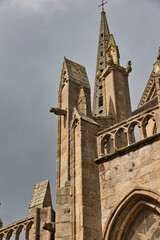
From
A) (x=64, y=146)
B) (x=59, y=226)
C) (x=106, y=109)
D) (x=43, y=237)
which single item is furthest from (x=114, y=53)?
(x=59, y=226)

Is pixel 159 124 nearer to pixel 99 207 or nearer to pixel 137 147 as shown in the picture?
pixel 137 147

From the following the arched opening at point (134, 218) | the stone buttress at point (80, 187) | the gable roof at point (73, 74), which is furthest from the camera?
the gable roof at point (73, 74)

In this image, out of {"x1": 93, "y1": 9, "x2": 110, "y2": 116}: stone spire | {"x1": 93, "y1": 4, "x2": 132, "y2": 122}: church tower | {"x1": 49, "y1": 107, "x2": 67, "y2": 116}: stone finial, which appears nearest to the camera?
{"x1": 49, "y1": 107, "x2": 67, "y2": 116}: stone finial

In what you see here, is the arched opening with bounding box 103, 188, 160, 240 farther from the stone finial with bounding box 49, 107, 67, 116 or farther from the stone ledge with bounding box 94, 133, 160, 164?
the stone finial with bounding box 49, 107, 67, 116

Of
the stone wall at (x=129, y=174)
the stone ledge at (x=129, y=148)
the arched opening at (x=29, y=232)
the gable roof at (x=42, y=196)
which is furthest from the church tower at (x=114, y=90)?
the stone wall at (x=129, y=174)

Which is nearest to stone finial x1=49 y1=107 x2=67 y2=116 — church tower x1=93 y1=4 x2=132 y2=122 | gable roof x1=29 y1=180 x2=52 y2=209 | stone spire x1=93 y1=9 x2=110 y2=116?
gable roof x1=29 y1=180 x2=52 y2=209

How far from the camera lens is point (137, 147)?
9.82 meters

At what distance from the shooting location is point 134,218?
9352 millimetres

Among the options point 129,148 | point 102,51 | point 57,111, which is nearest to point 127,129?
point 129,148

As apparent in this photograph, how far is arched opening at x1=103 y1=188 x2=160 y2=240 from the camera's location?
29.7 ft

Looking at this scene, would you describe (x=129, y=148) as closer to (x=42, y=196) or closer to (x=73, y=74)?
(x=42, y=196)

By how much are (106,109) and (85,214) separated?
902 centimetres

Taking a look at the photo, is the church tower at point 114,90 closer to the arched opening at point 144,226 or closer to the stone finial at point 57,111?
the stone finial at point 57,111

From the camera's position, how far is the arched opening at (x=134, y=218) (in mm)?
9055
